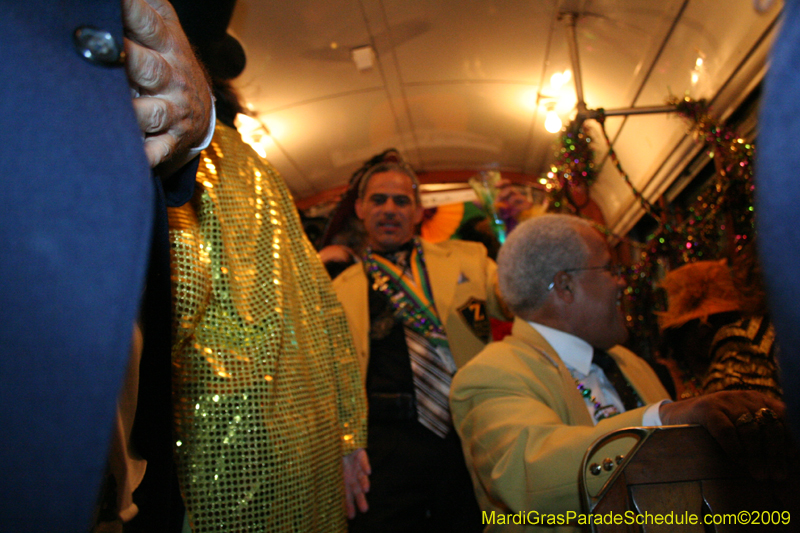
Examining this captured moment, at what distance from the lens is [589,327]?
1624mm

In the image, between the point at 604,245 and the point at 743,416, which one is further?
the point at 604,245

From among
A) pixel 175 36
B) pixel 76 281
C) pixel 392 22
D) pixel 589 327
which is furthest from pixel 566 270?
pixel 392 22

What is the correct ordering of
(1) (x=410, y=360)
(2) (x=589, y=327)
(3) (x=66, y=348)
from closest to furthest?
(3) (x=66, y=348) < (2) (x=589, y=327) < (1) (x=410, y=360)

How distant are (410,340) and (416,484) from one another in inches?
21.5

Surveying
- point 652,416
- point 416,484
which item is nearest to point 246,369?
point 652,416

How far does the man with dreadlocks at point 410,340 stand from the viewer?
1.74 meters

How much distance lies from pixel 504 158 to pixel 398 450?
3.98 metres

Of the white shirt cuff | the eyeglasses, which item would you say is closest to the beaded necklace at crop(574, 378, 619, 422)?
the eyeglasses

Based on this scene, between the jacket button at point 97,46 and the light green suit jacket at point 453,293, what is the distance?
1601 mm

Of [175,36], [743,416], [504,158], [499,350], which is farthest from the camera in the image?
[504,158]

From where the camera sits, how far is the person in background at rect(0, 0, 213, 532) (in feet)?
1.06

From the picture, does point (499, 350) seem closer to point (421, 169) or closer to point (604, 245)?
point (604, 245)

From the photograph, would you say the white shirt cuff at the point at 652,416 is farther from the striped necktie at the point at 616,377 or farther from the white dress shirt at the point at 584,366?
the striped necktie at the point at 616,377

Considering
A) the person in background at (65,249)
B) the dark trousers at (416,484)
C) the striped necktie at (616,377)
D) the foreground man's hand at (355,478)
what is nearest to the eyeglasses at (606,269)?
the striped necktie at (616,377)
